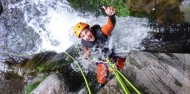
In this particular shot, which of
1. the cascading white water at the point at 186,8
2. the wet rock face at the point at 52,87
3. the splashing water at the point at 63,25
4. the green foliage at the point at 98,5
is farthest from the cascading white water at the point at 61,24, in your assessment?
the wet rock face at the point at 52,87

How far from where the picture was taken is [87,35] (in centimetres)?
533

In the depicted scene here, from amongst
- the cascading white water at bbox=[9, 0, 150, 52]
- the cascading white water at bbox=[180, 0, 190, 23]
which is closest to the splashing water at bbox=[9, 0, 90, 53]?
the cascading white water at bbox=[9, 0, 150, 52]

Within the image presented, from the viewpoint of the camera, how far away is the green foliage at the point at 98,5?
6.98 metres

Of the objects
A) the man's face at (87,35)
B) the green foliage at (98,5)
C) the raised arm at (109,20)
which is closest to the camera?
the raised arm at (109,20)

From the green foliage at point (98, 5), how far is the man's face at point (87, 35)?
1.83 metres

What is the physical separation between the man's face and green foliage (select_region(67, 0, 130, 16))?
1829mm

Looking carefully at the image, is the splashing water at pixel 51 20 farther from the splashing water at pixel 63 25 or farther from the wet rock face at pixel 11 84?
the wet rock face at pixel 11 84

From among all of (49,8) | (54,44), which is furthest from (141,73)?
(49,8)

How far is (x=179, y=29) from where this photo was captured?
20.9 ft

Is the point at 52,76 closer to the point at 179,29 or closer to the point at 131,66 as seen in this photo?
the point at 131,66

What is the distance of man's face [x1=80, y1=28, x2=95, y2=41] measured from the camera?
17.3ft

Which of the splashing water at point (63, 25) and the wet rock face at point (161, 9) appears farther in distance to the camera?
the splashing water at point (63, 25)

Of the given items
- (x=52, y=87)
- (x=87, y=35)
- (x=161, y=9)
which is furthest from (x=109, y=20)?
(x=52, y=87)

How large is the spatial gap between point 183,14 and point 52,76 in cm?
310
